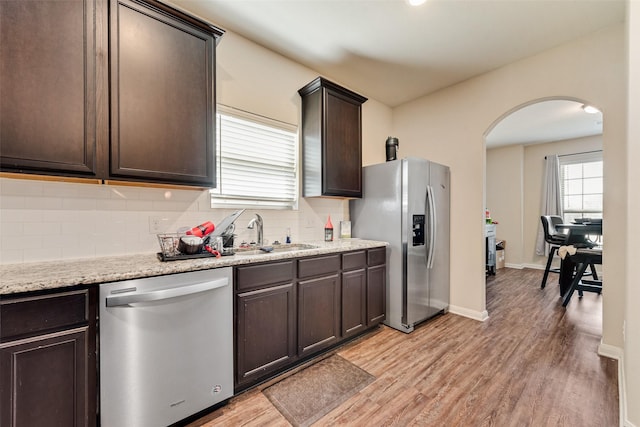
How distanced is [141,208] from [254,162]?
105cm

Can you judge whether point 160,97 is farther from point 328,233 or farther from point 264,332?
point 328,233

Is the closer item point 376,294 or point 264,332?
point 264,332

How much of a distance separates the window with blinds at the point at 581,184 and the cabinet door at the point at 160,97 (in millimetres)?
7215

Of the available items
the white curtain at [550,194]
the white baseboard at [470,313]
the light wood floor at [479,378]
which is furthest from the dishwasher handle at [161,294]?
the white curtain at [550,194]

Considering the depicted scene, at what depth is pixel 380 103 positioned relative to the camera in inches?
155

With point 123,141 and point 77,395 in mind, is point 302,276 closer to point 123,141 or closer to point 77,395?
point 77,395

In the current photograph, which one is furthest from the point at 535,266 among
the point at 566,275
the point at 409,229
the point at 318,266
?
the point at 318,266

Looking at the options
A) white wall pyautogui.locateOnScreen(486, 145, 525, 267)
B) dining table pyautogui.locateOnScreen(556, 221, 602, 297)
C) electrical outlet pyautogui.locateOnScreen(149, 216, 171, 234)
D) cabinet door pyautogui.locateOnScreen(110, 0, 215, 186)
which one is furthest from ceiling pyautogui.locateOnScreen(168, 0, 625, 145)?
white wall pyautogui.locateOnScreen(486, 145, 525, 267)

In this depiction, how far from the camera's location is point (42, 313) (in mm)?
1204

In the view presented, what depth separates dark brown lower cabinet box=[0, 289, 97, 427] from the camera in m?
1.14

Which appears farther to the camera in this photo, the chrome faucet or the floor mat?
the chrome faucet

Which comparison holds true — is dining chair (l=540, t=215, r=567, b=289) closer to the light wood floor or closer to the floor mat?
the light wood floor

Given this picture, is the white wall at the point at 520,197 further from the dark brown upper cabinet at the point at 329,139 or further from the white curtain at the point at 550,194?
the dark brown upper cabinet at the point at 329,139

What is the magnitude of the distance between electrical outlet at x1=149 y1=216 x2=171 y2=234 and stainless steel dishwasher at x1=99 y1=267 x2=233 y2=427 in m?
0.70
